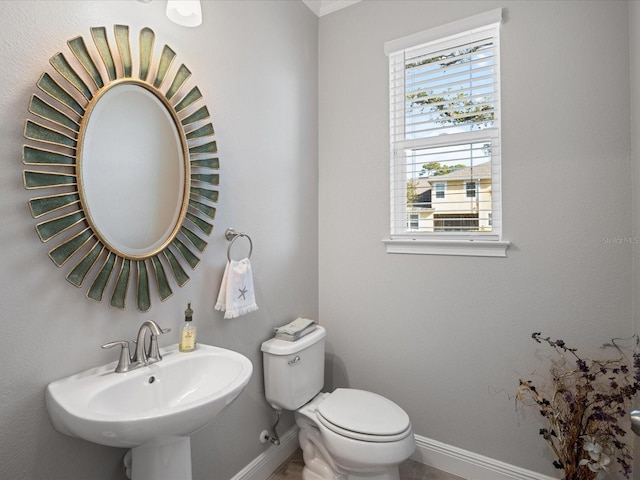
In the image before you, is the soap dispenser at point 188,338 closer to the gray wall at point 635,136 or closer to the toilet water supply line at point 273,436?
the toilet water supply line at point 273,436

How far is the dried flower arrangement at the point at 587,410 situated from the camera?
1465mm

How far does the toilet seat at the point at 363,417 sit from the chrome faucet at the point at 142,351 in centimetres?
85

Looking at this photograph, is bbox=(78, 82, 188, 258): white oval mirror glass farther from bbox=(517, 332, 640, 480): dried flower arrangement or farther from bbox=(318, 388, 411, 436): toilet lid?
bbox=(517, 332, 640, 480): dried flower arrangement

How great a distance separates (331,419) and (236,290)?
0.74 meters

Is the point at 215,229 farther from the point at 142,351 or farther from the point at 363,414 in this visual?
the point at 363,414

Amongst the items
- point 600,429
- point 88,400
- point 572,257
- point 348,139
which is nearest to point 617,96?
point 572,257

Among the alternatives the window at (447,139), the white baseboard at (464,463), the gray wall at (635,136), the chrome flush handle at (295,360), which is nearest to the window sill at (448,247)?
the window at (447,139)

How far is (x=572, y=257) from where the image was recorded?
5.38 feet

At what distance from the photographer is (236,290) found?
160 centimetres

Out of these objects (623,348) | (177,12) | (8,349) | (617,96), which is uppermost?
(177,12)

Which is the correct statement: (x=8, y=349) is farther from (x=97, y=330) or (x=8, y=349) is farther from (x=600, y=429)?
(x=600, y=429)

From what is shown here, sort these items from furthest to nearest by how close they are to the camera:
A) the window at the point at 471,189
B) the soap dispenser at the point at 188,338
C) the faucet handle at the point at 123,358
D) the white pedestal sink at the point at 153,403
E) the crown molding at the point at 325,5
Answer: the crown molding at the point at 325,5 → the window at the point at 471,189 → the soap dispenser at the point at 188,338 → the faucet handle at the point at 123,358 → the white pedestal sink at the point at 153,403

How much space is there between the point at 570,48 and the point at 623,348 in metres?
1.35

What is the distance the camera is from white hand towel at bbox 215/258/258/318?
5.15 ft
